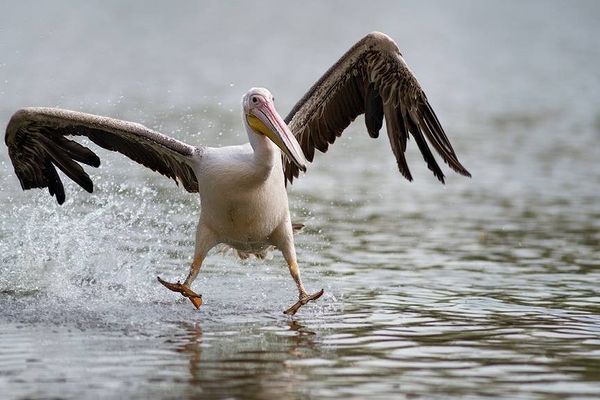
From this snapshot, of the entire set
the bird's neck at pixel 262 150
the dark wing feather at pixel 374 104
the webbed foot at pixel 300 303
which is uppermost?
the dark wing feather at pixel 374 104

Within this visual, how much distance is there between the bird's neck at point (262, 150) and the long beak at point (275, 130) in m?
0.08

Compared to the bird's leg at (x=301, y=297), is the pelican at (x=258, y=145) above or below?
above

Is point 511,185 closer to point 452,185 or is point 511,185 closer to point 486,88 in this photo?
point 452,185

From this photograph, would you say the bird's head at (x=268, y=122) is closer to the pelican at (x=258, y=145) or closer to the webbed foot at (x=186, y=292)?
the pelican at (x=258, y=145)

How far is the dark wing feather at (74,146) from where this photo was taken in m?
10.8

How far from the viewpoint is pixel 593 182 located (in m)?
19.1

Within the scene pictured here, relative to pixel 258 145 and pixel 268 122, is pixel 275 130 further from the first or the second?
pixel 258 145

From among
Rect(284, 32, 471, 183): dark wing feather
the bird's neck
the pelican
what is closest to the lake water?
the pelican

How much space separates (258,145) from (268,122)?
249 mm

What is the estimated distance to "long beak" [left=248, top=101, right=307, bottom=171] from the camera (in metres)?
9.81

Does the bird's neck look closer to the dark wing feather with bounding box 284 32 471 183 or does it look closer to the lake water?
the lake water

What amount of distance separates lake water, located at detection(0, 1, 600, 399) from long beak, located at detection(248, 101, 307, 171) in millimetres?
1310

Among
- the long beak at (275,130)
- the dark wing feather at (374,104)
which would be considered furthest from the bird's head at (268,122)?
the dark wing feather at (374,104)

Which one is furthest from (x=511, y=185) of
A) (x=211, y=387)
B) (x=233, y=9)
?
(x=233, y=9)
